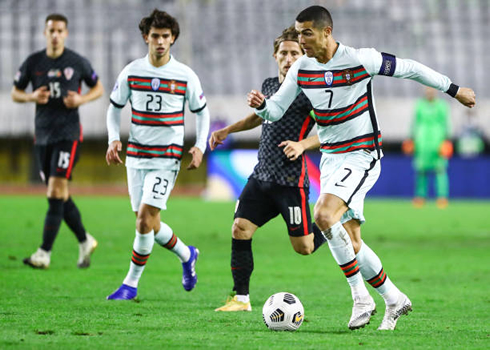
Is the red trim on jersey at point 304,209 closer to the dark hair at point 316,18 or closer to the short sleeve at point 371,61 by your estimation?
the short sleeve at point 371,61

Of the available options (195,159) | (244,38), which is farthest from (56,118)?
(244,38)

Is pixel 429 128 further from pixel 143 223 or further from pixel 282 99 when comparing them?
pixel 282 99

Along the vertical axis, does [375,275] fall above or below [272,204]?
below

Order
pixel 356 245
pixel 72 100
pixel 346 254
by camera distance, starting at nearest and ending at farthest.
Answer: pixel 346 254 < pixel 356 245 < pixel 72 100

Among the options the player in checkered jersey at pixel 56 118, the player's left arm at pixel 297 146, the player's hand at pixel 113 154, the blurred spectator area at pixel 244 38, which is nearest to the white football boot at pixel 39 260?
the player in checkered jersey at pixel 56 118

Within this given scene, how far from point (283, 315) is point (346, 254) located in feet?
1.83

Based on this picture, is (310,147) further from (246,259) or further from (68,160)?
(68,160)

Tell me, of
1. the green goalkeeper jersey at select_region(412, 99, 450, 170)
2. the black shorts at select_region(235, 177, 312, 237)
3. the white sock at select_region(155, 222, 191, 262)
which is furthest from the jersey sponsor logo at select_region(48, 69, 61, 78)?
the green goalkeeper jersey at select_region(412, 99, 450, 170)

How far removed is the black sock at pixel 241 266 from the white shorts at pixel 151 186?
780 millimetres

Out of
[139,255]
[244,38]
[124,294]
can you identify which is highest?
[244,38]

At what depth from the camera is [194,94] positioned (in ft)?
24.6

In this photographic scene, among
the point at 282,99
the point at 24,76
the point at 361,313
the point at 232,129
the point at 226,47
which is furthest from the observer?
the point at 226,47

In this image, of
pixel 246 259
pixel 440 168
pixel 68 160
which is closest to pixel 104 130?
pixel 440 168

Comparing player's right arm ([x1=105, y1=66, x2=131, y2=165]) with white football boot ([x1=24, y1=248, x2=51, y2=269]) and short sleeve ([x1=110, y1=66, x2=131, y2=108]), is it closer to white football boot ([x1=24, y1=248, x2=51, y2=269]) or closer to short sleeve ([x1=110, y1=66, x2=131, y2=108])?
short sleeve ([x1=110, y1=66, x2=131, y2=108])
